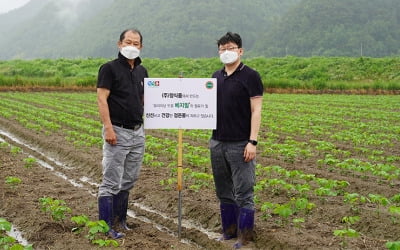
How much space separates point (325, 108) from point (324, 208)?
15884 millimetres

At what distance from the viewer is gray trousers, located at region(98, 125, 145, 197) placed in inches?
213

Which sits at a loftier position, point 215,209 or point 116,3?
point 116,3

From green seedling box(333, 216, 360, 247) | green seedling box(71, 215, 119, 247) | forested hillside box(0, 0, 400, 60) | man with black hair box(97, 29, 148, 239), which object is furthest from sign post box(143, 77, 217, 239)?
forested hillside box(0, 0, 400, 60)

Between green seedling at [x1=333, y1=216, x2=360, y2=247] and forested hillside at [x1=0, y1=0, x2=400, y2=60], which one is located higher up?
forested hillside at [x1=0, y1=0, x2=400, y2=60]

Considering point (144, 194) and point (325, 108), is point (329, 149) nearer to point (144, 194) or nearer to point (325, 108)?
point (144, 194)

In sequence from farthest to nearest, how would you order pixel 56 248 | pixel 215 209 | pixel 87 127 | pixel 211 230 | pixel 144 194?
pixel 87 127 < pixel 144 194 < pixel 215 209 < pixel 211 230 < pixel 56 248

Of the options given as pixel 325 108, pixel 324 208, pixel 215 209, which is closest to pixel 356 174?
pixel 324 208

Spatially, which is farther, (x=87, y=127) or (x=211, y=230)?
(x=87, y=127)

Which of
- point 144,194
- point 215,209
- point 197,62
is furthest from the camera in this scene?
point 197,62

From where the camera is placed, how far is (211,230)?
6.14 m

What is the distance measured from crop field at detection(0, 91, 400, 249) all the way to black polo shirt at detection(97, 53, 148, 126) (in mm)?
1216

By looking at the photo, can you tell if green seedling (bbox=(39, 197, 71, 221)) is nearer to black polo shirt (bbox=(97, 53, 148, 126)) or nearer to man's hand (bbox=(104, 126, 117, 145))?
man's hand (bbox=(104, 126, 117, 145))

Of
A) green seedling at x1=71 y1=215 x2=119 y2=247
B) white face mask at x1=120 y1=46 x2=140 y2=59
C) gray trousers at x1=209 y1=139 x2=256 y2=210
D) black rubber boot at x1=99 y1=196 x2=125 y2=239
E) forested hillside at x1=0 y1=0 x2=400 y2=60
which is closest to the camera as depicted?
green seedling at x1=71 y1=215 x2=119 y2=247

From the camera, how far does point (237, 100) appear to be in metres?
Result: 5.18
